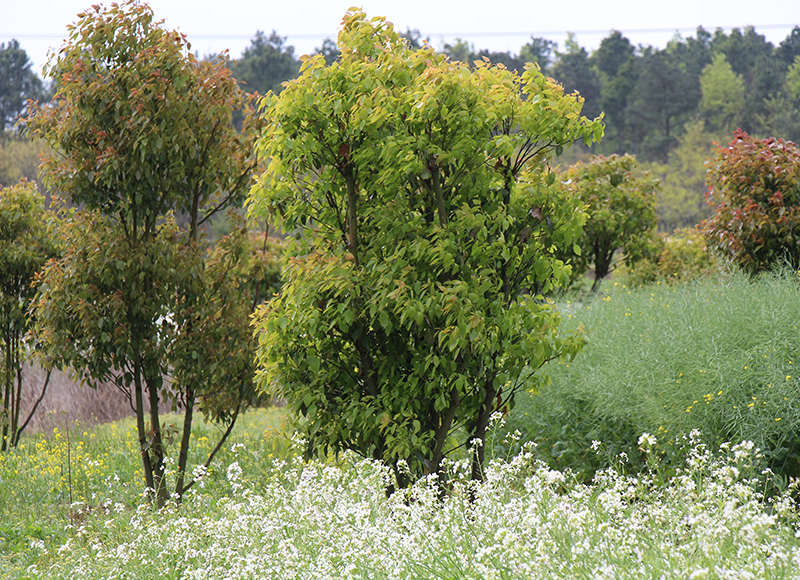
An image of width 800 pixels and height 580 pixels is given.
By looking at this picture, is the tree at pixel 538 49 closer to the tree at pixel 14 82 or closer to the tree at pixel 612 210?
the tree at pixel 14 82

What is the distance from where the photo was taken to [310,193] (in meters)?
4.62

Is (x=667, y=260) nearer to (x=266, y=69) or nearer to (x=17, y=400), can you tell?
(x=17, y=400)

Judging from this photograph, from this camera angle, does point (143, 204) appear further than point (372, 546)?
Yes

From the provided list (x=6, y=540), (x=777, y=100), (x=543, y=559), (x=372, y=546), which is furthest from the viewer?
(x=777, y=100)

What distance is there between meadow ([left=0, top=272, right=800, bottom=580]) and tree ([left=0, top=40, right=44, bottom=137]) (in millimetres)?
41746

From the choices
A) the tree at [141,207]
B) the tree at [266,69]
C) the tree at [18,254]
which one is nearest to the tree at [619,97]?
the tree at [266,69]

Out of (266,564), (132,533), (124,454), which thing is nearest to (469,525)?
(266,564)

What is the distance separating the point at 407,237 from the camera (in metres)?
4.32

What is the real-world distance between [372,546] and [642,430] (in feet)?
10.3

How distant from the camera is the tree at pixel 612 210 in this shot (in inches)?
496

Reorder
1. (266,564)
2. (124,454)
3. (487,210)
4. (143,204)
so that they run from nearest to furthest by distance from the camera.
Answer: (266,564), (487,210), (143,204), (124,454)

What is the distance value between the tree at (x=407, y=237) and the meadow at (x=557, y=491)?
14.8 inches

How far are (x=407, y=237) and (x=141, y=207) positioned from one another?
2.18 metres

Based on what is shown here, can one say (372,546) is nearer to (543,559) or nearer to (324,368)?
(543,559)
